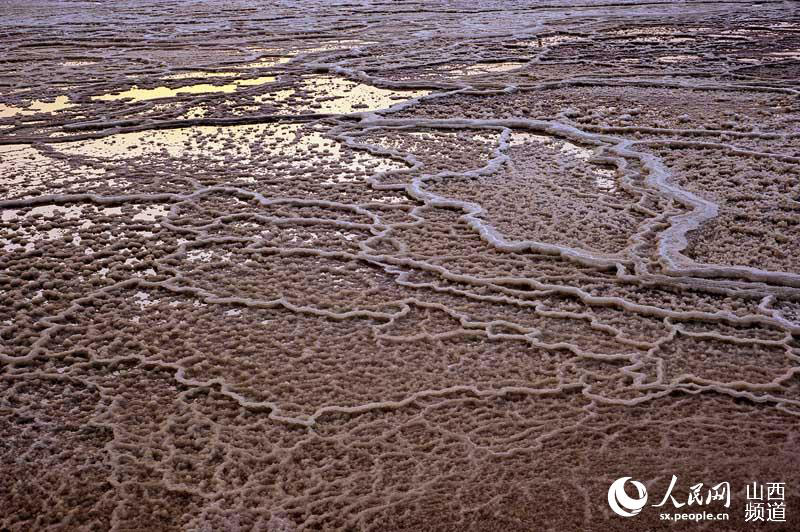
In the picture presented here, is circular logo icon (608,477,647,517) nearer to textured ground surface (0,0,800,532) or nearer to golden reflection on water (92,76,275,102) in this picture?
textured ground surface (0,0,800,532)

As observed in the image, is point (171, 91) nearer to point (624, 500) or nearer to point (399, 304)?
point (399, 304)

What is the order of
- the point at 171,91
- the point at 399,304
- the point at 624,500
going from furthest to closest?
the point at 171,91, the point at 399,304, the point at 624,500

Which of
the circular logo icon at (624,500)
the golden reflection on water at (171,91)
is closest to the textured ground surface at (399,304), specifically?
the circular logo icon at (624,500)

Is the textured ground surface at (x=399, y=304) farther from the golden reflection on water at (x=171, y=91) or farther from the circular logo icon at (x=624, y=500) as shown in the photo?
the golden reflection on water at (x=171, y=91)

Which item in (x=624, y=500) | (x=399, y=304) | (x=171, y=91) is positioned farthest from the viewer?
(x=171, y=91)

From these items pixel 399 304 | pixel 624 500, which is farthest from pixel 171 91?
pixel 624 500

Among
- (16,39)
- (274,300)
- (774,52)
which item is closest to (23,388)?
(274,300)

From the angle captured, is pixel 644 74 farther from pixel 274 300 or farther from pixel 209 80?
pixel 274 300
